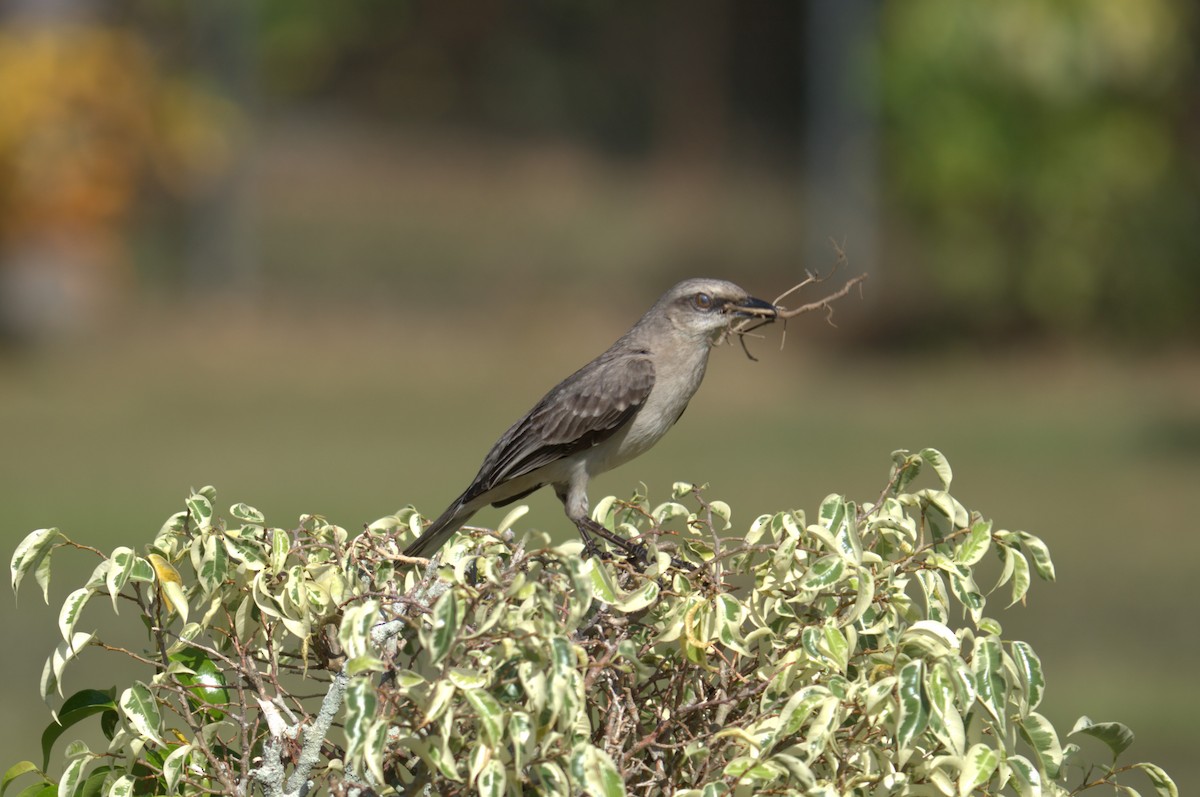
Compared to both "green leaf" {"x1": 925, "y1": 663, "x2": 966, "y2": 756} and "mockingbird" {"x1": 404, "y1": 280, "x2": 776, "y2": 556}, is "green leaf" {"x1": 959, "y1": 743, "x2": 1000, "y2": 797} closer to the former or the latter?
"green leaf" {"x1": 925, "y1": 663, "x2": 966, "y2": 756}

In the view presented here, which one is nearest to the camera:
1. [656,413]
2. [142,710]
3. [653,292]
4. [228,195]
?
[142,710]

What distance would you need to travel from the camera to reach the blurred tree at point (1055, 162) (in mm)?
17344

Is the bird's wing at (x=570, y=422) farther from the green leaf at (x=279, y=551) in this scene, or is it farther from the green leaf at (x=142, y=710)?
the green leaf at (x=142, y=710)

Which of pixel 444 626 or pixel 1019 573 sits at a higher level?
pixel 444 626

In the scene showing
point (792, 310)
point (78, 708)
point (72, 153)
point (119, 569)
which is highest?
point (792, 310)

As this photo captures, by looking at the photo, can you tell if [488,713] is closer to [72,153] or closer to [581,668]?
[581,668]

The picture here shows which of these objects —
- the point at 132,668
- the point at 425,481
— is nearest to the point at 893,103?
the point at 425,481

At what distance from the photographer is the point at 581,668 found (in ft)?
10.0

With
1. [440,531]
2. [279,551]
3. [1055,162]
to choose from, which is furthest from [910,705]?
[1055,162]

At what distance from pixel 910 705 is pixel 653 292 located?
18072 millimetres

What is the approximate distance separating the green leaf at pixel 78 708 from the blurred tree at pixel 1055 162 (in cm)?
1523

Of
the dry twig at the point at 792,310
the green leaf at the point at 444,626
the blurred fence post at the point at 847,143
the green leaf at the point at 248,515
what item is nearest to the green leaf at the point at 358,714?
the green leaf at the point at 444,626

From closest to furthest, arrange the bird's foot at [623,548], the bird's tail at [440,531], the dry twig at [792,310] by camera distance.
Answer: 1. the bird's foot at [623,548]
2. the dry twig at [792,310]
3. the bird's tail at [440,531]

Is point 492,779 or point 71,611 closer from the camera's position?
point 492,779
